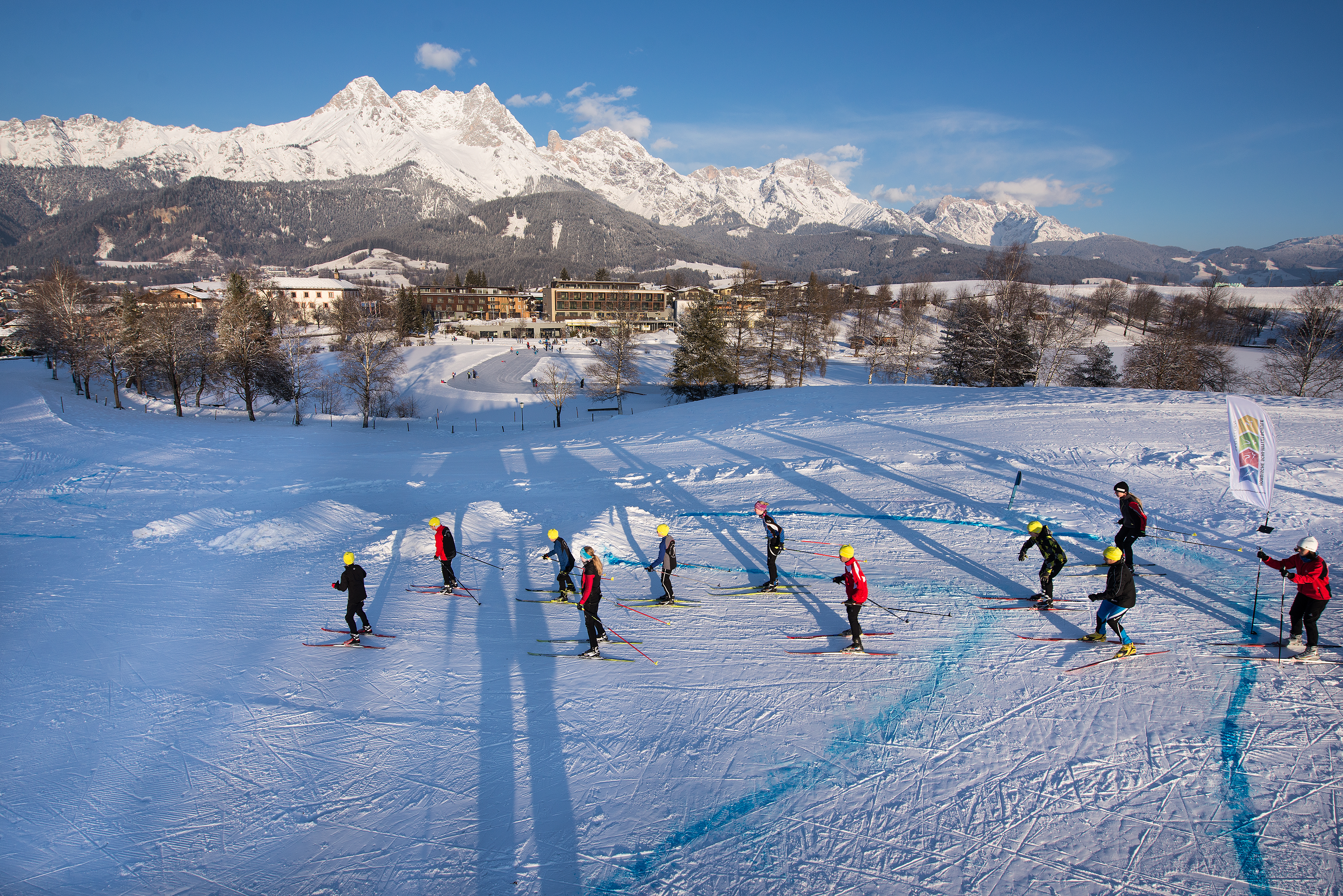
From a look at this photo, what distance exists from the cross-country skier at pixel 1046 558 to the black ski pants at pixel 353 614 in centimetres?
1066

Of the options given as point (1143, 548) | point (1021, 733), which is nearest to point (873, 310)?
point (1143, 548)

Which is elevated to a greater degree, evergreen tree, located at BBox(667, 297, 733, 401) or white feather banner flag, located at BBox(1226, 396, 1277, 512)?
evergreen tree, located at BBox(667, 297, 733, 401)

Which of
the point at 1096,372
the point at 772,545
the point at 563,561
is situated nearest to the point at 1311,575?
the point at 772,545

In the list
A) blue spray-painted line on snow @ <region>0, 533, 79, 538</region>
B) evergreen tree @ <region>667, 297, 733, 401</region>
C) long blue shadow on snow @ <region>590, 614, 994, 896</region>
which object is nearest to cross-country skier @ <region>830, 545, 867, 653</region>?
long blue shadow on snow @ <region>590, 614, 994, 896</region>

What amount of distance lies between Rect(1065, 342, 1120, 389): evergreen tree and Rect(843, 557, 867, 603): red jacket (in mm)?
37698

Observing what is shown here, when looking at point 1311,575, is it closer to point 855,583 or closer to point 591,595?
point 855,583

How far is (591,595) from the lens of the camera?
8508 millimetres

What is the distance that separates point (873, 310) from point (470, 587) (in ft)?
338

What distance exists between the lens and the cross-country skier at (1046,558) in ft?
29.9

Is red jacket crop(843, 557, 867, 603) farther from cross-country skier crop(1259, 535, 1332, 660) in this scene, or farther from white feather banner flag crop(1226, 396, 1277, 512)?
white feather banner flag crop(1226, 396, 1277, 512)

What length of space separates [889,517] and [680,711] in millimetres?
8514

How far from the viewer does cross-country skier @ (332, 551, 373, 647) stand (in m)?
9.05

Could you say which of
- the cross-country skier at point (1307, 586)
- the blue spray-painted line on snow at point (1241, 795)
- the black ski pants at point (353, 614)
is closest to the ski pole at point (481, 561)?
the black ski pants at point (353, 614)

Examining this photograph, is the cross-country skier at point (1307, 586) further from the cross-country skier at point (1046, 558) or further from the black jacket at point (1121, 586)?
the cross-country skier at point (1046, 558)
